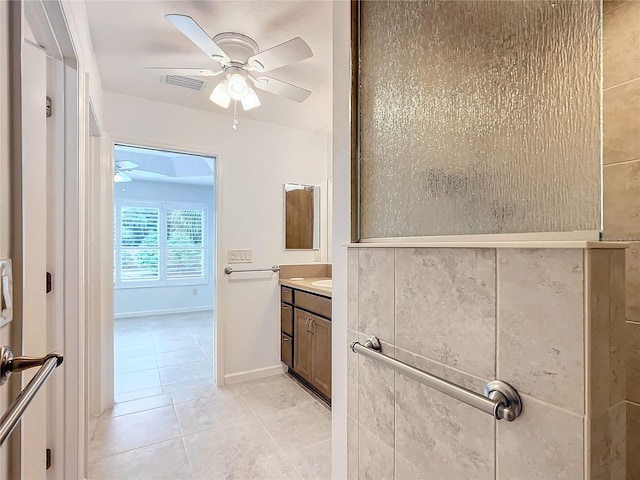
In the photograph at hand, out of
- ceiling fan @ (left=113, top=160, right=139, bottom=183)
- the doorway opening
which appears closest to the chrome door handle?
the doorway opening

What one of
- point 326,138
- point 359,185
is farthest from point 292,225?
point 359,185

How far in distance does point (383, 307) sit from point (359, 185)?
43 cm

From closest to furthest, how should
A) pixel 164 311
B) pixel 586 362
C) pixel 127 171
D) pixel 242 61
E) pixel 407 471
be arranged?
pixel 586 362, pixel 407 471, pixel 242 61, pixel 127 171, pixel 164 311

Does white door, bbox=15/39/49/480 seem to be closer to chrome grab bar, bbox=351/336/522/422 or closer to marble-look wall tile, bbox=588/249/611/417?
chrome grab bar, bbox=351/336/522/422

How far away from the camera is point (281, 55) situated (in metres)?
1.64

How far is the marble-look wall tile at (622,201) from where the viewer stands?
3.15 ft

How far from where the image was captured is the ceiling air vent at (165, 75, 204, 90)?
7.18 ft

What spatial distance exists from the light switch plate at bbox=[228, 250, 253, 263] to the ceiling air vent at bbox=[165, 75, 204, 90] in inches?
50.6

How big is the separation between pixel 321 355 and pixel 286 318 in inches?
24.4

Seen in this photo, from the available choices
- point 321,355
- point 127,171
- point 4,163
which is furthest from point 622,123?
point 127,171

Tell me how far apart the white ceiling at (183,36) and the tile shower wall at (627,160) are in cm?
113

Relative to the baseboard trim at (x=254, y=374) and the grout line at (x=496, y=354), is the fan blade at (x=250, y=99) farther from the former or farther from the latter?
the baseboard trim at (x=254, y=374)

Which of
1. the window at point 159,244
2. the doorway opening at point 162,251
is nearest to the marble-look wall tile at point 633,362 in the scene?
the doorway opening at point 162,251

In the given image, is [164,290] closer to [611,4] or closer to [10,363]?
[10,363]
